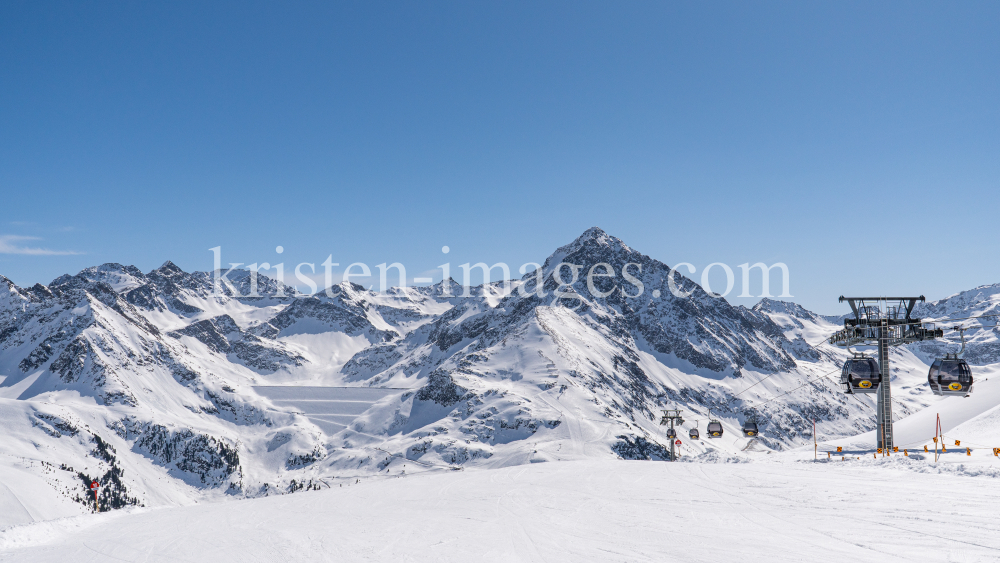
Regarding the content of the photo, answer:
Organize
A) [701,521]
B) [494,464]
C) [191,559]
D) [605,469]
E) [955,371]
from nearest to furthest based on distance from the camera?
[191,559]
[701,521]
[955,371]
[605,469]
[494,464]

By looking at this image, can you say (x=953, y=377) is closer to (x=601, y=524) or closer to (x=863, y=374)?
(x=863, y=374)

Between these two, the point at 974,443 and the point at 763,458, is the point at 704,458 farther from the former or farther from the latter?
the point at 974,443

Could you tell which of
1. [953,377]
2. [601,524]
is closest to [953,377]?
[953,377]

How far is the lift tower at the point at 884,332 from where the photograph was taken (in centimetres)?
4066

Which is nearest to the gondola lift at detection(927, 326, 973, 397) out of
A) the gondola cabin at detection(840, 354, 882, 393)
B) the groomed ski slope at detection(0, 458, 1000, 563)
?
the gondola cabin at detection(840, 354, 882, 393)

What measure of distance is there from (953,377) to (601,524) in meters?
29.8

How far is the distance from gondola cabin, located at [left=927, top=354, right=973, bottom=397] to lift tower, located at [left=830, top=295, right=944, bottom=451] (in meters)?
3.69

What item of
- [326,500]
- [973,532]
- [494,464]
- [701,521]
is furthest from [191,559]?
[494,464]

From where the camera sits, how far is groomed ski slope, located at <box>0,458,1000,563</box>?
53.2 ft

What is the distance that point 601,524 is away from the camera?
20.3 meters

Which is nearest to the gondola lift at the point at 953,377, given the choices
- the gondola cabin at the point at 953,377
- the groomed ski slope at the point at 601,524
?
the gondola cabin at the point at 953,377

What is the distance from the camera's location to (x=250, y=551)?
18672 millimetres

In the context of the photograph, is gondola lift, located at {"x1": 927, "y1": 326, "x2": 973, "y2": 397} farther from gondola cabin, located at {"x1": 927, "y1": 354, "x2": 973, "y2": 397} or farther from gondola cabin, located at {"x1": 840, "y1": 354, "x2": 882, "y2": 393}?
gondola cabin, located at {"x1": 840, "y1": 354, "x2": 882, "y2": 393}

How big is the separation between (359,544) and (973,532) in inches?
722
